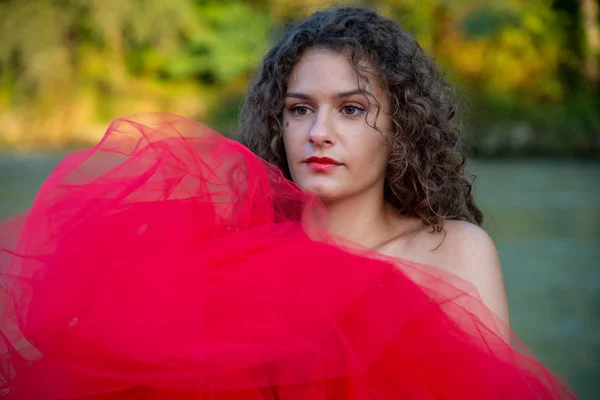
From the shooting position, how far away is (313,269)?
156 cm

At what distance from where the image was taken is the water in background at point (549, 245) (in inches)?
144

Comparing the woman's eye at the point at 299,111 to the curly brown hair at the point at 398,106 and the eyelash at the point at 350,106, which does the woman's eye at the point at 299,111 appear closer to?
the eyelash at the point at 350,106

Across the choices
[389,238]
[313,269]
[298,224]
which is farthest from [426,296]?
[389,238]

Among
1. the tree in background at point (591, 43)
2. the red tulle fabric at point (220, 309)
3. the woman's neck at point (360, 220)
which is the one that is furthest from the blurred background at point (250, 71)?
the red tulle fabric at point (220, 309)

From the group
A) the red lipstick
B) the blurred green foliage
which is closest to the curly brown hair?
the red lipstick

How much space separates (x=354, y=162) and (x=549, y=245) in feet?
14.8

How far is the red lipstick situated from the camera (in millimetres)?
1888

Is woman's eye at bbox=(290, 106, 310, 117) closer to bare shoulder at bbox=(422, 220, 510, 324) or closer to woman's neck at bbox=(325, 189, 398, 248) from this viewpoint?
woman's neck at bbox=(325, 189, 398, 248)

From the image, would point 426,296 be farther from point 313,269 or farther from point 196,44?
point 196,44

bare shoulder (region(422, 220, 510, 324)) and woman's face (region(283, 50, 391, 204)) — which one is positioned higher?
woman's face (region(283, 50, 391, 204))

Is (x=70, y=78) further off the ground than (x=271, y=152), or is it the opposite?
(x=271, y=152)

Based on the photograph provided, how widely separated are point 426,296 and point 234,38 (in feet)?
58.0

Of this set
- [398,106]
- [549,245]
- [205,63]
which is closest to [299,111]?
[398,106]

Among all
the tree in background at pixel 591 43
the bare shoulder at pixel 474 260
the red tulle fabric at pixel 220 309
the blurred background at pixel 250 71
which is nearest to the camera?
the red tulle fabric at pixel 220 309
